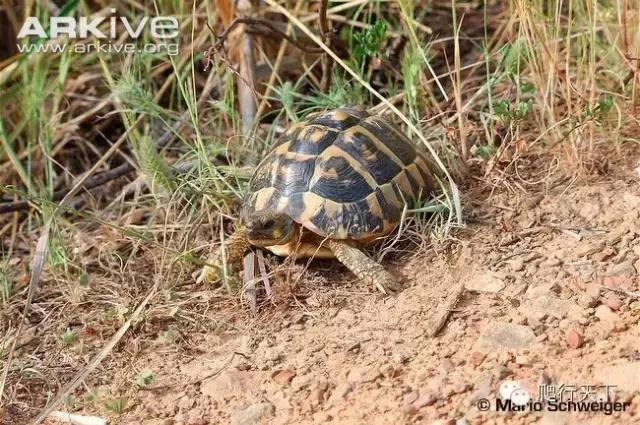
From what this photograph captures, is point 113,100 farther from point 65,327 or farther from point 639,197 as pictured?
point 639,197

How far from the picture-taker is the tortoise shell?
292cm

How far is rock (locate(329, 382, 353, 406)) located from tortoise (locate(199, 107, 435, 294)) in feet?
1.60

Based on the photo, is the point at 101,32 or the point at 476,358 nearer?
the point at 476,358

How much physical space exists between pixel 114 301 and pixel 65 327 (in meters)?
0.19

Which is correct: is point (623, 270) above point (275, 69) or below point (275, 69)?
below

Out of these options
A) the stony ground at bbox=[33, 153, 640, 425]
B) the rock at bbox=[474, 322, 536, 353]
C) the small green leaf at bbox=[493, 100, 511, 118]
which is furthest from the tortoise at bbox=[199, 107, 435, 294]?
the rock at bbox=[474, 322, 536, 353]

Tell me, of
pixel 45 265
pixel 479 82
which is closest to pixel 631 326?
pixel 479 82

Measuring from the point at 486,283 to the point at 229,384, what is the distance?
855 mm

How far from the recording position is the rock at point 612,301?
7.97 feet

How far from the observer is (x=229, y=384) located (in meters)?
2.50

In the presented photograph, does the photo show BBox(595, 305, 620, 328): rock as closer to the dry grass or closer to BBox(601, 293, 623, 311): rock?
BBox(601, 293, 623, 311): rock

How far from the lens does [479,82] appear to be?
12.3 feet

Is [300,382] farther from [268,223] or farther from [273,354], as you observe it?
[268,223]

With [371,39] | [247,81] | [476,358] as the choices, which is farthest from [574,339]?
[247,81]
